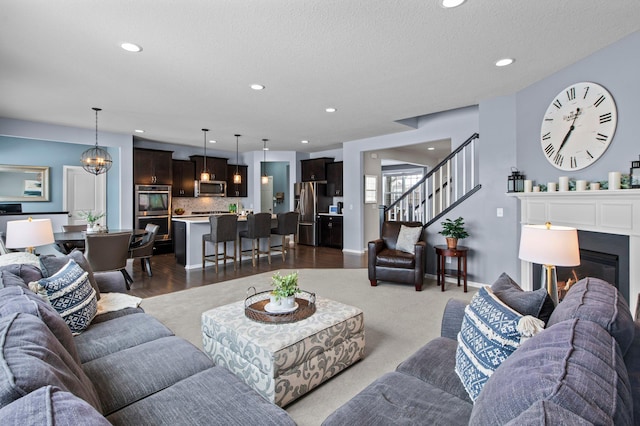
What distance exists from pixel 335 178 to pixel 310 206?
3.38ft

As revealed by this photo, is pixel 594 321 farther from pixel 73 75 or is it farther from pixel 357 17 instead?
pixel 73 75

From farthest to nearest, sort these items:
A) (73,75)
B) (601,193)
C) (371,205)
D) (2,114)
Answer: (371,205), (2,114), (73,75), (601,193)

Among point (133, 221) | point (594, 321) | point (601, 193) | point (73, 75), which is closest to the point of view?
point (594, 321)

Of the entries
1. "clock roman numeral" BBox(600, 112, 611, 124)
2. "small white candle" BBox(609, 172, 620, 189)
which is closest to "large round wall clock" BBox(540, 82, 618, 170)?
"clock roman numeral" BBox(600, 112, 611, 124)

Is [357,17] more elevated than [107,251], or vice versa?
[357,17]

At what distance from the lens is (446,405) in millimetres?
1319

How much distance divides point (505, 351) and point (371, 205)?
270 inches

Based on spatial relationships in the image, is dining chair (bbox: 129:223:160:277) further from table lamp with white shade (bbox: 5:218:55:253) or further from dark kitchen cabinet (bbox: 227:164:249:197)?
dark kitchen cabinet (bbox: 227:164:249:197)

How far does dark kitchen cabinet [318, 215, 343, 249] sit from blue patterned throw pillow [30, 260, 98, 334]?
6.42 meters

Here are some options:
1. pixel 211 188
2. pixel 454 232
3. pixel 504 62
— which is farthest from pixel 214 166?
pixel 504 62

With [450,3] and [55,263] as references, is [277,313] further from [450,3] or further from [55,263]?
[450,3]

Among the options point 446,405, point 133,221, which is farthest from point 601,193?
point 133,221

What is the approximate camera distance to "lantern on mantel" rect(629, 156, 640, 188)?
257 cm

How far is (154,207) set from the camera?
737 cm
